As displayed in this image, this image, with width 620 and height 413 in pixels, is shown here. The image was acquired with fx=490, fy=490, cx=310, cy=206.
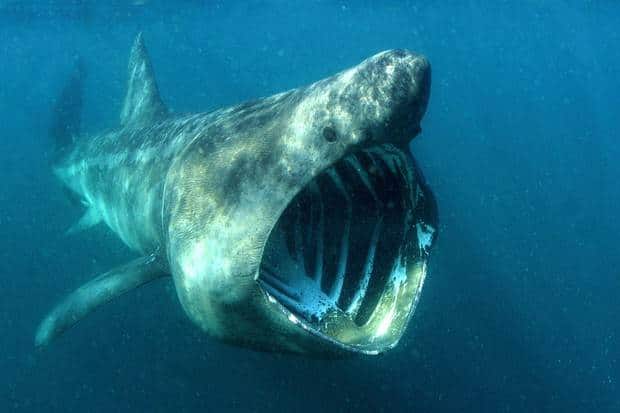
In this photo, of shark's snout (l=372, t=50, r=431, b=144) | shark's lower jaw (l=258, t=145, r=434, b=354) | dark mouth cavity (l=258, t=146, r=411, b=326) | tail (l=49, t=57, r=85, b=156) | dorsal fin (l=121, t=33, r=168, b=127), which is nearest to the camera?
shark's snout (l=372, t=50, r=431, b=144)

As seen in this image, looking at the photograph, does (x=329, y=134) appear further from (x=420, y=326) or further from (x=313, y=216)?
(x=420, y=326)

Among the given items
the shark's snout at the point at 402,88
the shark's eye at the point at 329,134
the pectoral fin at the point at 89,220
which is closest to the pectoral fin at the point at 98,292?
the shark's eye at the point at 329,134

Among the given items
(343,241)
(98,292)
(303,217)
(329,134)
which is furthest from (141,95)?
(329,134)

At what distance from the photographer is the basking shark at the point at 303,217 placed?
8.91 ft

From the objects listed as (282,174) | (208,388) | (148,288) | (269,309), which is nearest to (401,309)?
(269,309)

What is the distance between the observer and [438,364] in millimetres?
10672

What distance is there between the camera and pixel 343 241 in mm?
3799

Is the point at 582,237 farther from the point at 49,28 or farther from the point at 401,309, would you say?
the point at 49,28

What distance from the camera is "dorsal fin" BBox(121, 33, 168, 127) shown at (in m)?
7.17

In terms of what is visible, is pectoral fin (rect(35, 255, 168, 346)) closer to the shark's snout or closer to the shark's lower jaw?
the shark's lower jaw

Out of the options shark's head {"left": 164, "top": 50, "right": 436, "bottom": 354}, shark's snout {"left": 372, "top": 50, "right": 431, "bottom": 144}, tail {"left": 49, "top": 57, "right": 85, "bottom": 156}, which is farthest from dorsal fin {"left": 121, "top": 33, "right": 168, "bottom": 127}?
shark's snout {"left": 372, "top": 50, "right": 431, "bottom": 144}

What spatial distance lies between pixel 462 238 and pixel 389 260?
14.2 meters

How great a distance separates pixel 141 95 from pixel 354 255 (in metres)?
5.45

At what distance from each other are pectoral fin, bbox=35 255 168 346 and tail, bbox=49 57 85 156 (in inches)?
231
